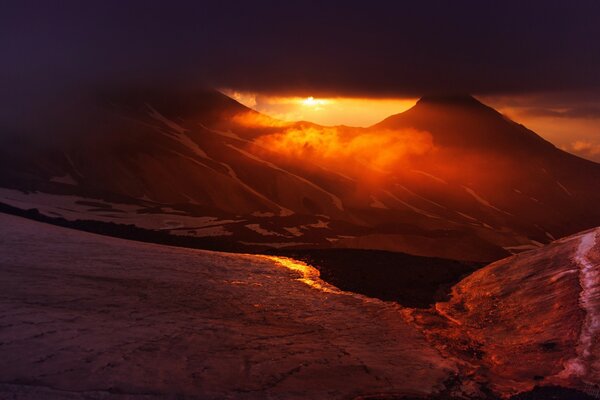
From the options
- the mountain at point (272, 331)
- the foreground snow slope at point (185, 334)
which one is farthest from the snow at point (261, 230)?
the foreground snow slope at point (185, 334)

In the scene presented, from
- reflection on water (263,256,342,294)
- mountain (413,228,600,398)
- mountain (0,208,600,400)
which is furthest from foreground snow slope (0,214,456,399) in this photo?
mountain (413,228,600,398)

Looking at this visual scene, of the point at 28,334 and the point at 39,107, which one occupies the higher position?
the point at 39,107

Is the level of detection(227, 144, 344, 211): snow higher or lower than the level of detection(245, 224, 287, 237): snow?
higher

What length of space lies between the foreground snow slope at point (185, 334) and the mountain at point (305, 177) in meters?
10.6

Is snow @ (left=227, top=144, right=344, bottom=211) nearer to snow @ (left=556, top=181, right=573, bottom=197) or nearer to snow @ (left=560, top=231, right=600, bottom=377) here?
snow @ (left=560, top=231, right=600, bottom=377)

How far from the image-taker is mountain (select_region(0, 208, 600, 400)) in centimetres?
974

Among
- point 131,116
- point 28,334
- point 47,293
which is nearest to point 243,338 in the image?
point 28,334

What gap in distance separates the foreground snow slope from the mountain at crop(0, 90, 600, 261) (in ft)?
34.7

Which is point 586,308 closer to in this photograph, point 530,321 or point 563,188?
point 530,321

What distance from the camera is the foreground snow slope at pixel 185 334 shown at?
9.48 meters

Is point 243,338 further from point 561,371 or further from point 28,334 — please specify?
point 561,371

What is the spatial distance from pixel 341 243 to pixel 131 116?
64.8 meters

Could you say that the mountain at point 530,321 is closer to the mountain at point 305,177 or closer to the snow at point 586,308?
the snow at point 586,308

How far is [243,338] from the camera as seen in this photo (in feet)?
39.8
